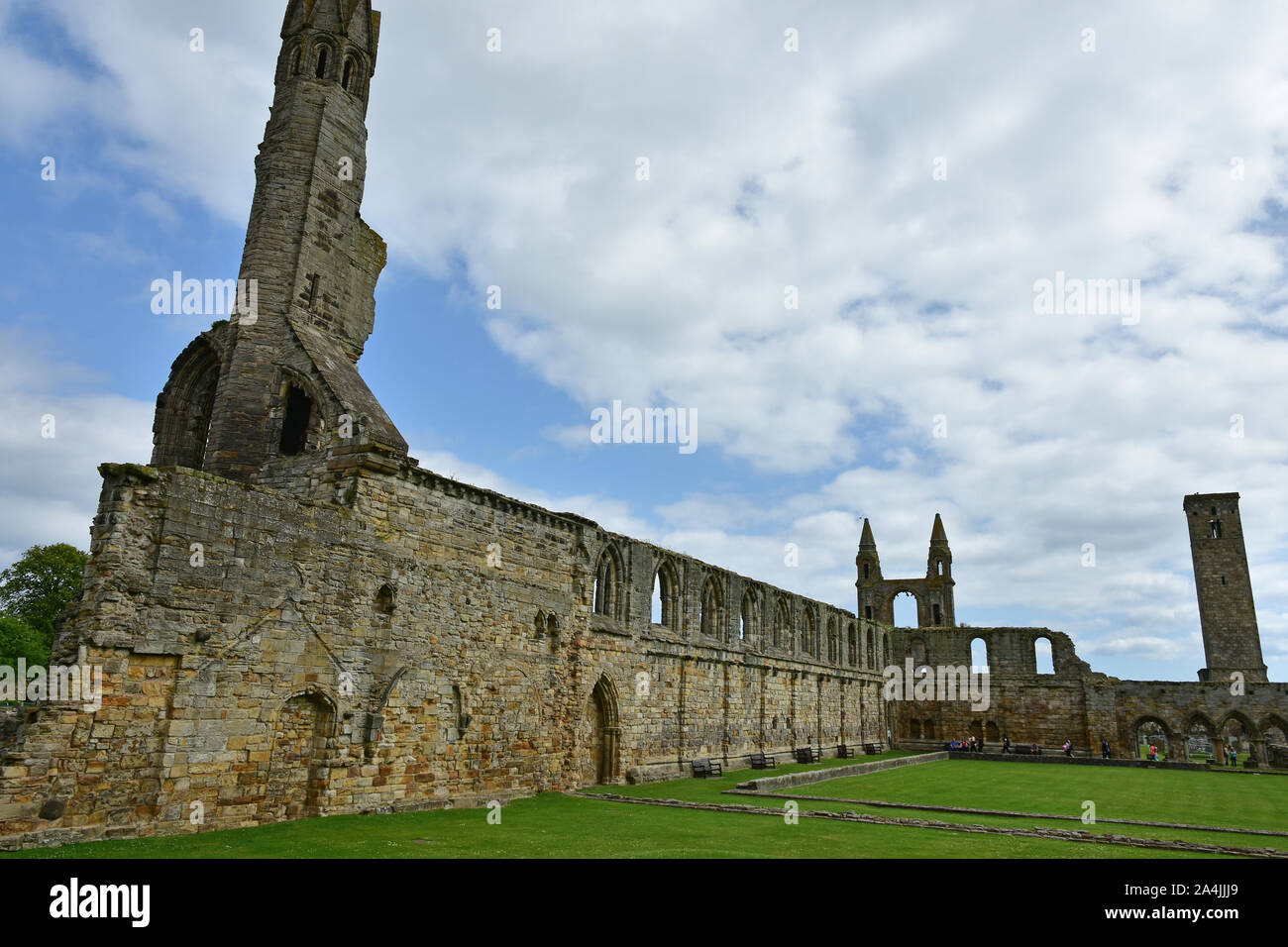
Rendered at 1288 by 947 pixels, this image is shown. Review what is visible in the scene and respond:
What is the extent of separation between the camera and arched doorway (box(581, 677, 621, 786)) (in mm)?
22781

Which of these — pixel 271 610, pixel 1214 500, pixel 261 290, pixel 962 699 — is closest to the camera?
pixel 271 610

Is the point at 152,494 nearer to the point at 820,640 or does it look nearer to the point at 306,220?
the point at 306,220

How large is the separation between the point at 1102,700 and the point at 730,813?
116ft

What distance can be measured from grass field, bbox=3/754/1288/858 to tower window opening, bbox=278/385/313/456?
27.6ft

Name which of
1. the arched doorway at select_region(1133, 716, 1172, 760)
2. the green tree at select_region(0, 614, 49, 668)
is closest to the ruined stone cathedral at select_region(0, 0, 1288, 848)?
the green tree at select_region(0, 614, 49, 668)

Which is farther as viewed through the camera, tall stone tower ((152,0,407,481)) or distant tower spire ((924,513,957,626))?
distant tower spire ((924,513,957,626))

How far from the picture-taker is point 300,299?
18.6m

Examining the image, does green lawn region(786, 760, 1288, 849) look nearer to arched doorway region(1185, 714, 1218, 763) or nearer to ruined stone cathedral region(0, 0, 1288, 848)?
ruined stone cathedral region(0, 0, 1288, 848)

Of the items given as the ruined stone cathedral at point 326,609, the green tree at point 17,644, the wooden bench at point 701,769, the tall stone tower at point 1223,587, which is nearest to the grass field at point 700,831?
the ruined stone cathedral at point 326,609

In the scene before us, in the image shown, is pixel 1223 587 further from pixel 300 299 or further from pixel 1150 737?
pixel 300 299

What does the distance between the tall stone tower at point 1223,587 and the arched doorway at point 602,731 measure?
48412 millimetres

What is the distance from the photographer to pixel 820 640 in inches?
1519
